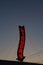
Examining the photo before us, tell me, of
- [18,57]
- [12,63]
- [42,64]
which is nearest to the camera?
[18,57]

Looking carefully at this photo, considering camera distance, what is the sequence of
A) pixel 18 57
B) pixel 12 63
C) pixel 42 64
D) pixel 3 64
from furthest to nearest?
pixel 12 63
pixel 3 64
pixel 42 64
pixel 18 57

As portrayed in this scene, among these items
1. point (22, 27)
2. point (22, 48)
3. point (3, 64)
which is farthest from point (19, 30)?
point (3, 64)

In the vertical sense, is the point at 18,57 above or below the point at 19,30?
below

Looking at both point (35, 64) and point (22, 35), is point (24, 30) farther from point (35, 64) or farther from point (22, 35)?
point (35, 64)

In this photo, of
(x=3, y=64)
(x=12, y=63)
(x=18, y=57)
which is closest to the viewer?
(x=18, y=57)

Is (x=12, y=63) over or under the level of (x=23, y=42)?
under

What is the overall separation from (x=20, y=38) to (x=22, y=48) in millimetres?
1957

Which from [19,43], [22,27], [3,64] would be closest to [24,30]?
[22,27]

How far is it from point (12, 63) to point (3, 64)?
13.7 ft

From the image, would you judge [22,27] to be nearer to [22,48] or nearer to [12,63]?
[22,48]

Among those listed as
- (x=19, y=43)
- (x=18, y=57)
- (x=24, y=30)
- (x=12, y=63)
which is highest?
(x=24, y=30)

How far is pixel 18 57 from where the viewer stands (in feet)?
91.8

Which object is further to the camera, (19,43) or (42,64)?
(42,64)

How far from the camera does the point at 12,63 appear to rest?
50781mm
